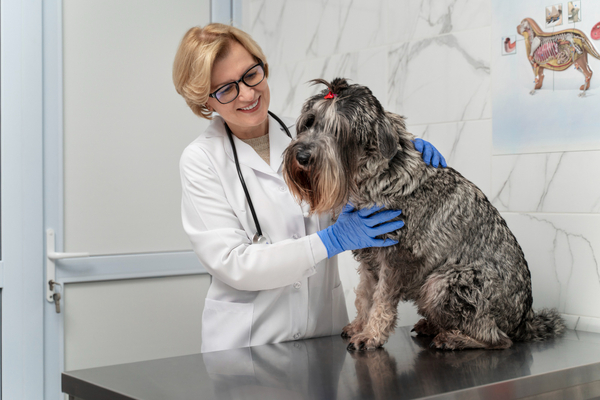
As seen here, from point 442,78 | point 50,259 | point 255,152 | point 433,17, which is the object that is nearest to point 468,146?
point 442,78

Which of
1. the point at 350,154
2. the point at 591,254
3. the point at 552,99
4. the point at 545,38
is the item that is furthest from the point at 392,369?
the point at 545,38

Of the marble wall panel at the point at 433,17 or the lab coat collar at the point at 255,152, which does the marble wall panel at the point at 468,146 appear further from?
the lab coat collar at the point at 255,152

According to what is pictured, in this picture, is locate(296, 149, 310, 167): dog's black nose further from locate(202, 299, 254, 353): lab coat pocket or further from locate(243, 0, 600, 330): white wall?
locate(243, 0, 600, 330): white wall

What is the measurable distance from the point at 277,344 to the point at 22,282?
159 cm

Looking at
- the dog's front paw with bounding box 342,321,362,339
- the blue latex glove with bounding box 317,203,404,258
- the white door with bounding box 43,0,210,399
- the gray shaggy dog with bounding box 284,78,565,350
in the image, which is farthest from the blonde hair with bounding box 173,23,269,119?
the white door with bounding box 43,0,210,399

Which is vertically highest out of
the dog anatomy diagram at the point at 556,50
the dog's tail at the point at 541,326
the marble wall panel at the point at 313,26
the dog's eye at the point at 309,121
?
the marble wall panel at the point at 313,26

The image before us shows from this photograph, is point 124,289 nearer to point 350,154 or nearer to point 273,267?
point 273,267

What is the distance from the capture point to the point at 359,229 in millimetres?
1655

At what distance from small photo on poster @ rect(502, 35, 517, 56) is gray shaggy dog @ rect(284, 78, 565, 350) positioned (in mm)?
794

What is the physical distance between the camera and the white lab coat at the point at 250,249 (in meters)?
1.78

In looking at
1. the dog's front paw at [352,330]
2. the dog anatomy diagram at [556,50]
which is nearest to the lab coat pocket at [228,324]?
the dog's front paw at [352,330]

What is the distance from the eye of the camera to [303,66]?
3221 mm

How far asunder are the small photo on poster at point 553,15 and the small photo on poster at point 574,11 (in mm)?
37

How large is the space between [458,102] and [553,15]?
50 centimetres
